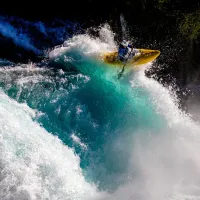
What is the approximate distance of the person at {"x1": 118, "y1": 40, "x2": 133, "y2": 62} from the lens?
11.0m

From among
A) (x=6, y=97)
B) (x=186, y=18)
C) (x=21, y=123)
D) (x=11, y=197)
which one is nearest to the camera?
(x=11, y=197)

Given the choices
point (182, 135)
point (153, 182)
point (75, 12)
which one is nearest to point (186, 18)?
point (75, 12)

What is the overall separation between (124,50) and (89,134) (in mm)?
3516

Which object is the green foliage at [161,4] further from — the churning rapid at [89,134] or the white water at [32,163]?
the white water at [32,163]

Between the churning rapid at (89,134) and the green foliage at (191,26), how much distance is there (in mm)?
3485

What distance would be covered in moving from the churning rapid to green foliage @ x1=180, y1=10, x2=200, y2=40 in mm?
3485

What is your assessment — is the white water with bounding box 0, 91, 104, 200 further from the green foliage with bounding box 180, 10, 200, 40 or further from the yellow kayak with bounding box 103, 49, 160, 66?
the green foliage with bounding box 180, 10, 200, 40

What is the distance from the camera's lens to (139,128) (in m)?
10.3

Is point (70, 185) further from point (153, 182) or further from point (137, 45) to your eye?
point (137, 45)

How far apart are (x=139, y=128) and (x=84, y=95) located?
229cm

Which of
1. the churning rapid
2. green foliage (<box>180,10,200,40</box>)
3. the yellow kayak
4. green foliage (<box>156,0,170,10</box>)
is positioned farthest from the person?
green foliage (<box>156,0,170,10</box>)

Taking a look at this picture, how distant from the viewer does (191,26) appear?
46.4ft

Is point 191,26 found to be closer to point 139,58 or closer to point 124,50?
point 139,58

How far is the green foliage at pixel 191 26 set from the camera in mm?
13777
